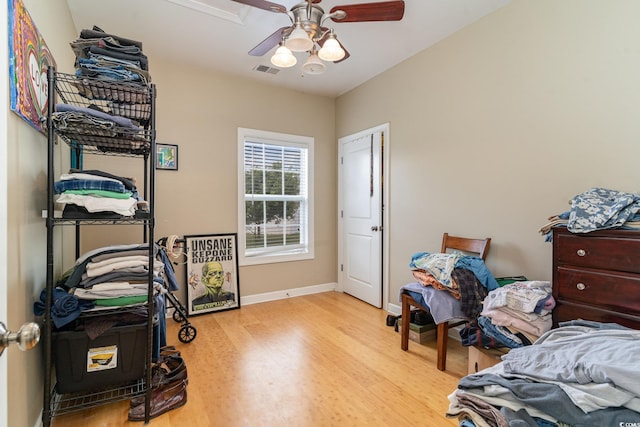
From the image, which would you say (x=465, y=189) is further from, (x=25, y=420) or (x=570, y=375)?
(x=25, y=420)

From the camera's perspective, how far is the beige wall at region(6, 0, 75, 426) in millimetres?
1312

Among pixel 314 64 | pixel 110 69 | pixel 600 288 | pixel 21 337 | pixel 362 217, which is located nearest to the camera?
pixel 21 337

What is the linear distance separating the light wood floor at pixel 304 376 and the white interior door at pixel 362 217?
56 cm

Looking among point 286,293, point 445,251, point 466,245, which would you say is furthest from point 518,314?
point 286,293

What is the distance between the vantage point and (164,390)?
1955 millimetres

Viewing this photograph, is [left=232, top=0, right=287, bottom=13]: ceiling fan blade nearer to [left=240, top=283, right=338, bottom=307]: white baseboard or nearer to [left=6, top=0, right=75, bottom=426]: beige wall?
[left=6, top=0, right=75, bottom=426]: beige wall

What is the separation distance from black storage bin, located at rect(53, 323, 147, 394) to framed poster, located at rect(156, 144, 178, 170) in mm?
1968

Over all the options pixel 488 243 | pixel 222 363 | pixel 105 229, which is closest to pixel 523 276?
pixel 488 243

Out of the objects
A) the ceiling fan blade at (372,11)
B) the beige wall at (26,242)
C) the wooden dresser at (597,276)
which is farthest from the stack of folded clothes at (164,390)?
the ceiling fan blade at (372,11)

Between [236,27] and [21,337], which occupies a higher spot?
[236,27]

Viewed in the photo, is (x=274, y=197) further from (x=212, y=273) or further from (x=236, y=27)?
(x=236, y=27)

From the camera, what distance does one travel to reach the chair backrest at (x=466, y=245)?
2.55 meters

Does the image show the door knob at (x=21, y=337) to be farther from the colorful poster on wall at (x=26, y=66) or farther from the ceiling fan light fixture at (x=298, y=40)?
the ceiling fan light fixture at (x=298, y=40)

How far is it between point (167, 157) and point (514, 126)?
10.5 ft
